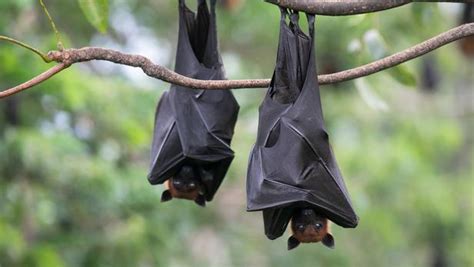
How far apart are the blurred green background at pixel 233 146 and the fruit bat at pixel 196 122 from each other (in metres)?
0.89

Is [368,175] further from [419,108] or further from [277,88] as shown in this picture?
[277,88]

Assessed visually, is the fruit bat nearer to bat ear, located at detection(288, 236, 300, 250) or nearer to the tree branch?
bat ear, located at detection(288, 236, 300, 250)

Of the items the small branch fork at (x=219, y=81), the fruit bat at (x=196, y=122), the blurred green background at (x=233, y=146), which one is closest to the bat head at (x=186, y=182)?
the fruit bat at (x=196, y=122)

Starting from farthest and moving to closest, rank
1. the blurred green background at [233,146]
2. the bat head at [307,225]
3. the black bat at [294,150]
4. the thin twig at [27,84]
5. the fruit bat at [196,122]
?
the blurred green background at [233,146]
the fruit bat at [196,122]
the bat head at [307,225]
the black bat at [294,150]
the thin twig at [27,84]

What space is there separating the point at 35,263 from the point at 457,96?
9857 millimetres

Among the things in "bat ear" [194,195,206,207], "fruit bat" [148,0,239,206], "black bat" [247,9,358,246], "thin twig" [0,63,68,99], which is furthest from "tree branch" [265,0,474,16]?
"bat ear" [194,195,206,207]

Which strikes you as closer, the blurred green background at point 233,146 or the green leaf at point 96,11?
the green leaf at point 96,11

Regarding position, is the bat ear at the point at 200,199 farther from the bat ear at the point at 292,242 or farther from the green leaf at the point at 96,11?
the green leaf at the point at 96,11

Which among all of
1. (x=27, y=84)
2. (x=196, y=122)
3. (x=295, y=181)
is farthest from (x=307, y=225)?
(x=27, y=84)

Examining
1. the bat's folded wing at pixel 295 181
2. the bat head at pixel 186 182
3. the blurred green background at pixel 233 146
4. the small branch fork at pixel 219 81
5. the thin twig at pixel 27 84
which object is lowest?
the blurred green background at pixel 233 146

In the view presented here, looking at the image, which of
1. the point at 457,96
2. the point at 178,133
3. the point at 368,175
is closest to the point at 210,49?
the point at 178,133

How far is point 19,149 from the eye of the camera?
6.27 meters

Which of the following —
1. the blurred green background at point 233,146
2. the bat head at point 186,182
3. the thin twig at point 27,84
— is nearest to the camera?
the thin twig at point 27,84

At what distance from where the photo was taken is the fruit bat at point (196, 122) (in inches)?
158
